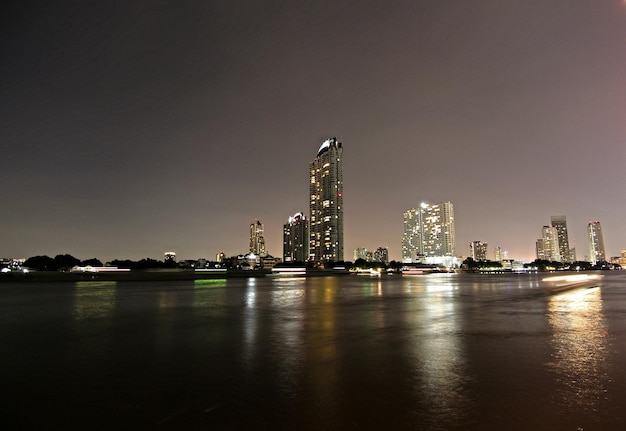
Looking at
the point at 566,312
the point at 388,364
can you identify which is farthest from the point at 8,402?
the point at 566,312

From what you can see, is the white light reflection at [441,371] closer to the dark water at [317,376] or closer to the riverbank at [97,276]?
the dark water at [317,376]

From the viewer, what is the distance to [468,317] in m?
17.8

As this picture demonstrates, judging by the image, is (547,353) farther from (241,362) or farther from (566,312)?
(566,312)

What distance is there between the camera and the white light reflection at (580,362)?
21.0ft

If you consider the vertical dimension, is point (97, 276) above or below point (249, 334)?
A: above

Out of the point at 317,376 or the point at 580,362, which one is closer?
the point at 317,376

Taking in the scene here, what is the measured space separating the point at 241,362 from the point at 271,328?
17.6 feet

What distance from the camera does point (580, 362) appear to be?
9.02 meters

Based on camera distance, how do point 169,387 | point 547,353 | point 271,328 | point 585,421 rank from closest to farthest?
1. point 585,421
2. point 169,387
3. point 547,353
4. point 271,328

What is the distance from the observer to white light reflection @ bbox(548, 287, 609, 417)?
21.0 feet

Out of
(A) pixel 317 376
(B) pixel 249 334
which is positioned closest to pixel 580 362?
(A) pixel 317 376

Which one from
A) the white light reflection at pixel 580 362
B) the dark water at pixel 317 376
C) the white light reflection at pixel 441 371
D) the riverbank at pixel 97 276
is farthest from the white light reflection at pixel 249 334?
the riverbank at pixel 97 276

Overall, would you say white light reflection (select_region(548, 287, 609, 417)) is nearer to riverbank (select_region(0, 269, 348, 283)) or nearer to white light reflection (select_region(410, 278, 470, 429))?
white light reflection (select_region(410, 278, 470, 429))

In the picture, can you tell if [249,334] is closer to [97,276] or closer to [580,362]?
[580,362]
